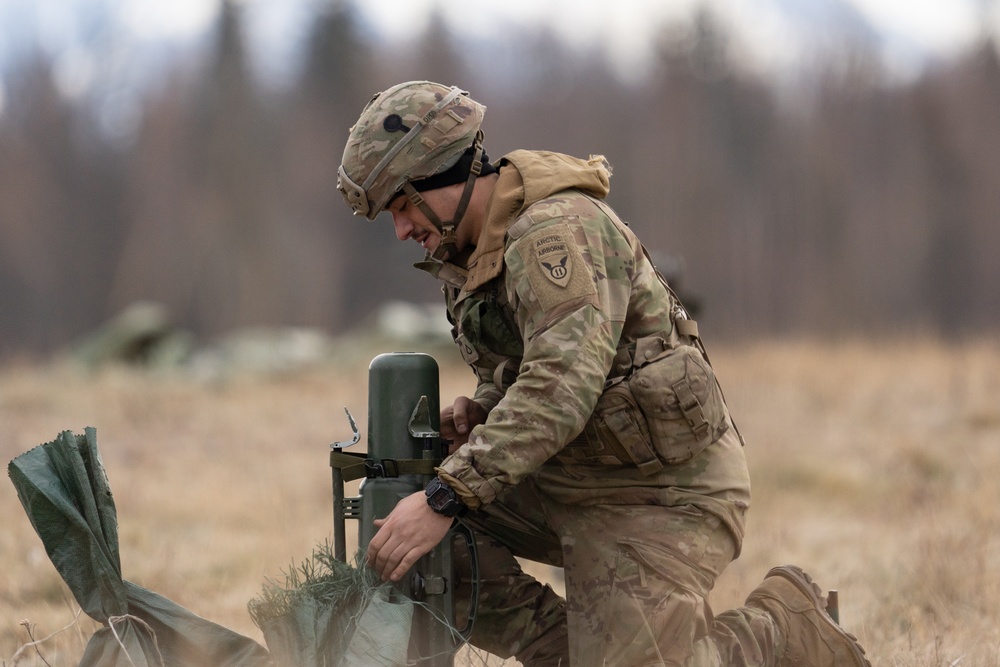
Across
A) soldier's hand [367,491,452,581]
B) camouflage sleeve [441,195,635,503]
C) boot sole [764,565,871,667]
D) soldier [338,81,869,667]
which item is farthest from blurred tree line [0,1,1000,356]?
soldier's hand [367,491,452,581]

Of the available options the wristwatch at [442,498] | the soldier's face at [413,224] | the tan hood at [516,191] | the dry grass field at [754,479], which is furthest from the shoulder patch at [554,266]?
the dry grass field at [754,479]

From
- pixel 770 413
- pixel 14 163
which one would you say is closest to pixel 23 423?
pixel 770 413

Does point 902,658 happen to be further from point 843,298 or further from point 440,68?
point 440,68

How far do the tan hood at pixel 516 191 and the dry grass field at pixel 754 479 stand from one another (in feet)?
4.40

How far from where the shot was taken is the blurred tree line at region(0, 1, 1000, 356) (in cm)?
2700

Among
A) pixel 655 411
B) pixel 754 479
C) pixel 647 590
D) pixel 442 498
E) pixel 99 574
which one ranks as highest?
pixel 655 411

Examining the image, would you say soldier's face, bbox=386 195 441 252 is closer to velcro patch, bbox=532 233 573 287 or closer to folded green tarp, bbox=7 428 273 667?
velcro patch, bbox=532 233 573 287

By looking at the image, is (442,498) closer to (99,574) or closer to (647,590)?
(647,590)

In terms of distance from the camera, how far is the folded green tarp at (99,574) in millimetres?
3199

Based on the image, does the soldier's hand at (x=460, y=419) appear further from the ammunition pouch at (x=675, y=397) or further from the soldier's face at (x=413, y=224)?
the ammunition pouch at (x=675, y=397)

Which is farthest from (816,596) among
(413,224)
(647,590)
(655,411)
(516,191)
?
(413,224)

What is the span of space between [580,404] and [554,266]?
0.39 m

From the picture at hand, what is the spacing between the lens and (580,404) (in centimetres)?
306

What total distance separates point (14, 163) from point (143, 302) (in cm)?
501
